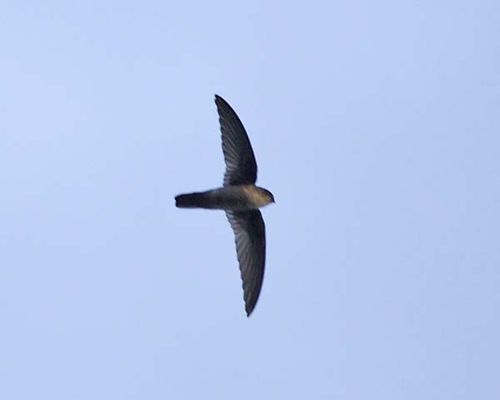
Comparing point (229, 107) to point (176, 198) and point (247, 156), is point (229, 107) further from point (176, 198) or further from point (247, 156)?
point (176, 198)

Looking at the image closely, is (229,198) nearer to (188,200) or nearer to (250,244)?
(188,200)

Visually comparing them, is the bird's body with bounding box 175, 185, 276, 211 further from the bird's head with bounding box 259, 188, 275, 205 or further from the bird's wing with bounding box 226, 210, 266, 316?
the bird's wing with bounding box 226, 210, 266, 316

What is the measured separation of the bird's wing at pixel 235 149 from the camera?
11500mm

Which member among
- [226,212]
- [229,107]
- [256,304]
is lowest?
[256,304]

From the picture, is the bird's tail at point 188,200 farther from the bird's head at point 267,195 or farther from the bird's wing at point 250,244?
the bird's wing at point 250,244

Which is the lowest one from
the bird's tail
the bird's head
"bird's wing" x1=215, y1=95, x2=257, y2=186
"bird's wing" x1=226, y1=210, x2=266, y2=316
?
"bird's wing" x1=226, y1=210, x2=266, y2=316

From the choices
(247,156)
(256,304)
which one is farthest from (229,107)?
(256,304)

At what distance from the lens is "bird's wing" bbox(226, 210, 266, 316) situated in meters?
11.7

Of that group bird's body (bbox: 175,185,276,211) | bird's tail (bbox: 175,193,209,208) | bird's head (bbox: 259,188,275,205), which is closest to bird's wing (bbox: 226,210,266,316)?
bird's body (bbox: 175,185,276,211)

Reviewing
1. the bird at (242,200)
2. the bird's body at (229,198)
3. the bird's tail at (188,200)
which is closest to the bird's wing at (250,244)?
the bird at (242,200)

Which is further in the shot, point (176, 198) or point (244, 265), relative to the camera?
point (244, 265)

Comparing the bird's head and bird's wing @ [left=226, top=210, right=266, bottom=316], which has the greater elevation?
the bird's head

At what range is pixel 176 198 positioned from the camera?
35.8ft

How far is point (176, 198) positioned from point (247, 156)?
1114 mm
